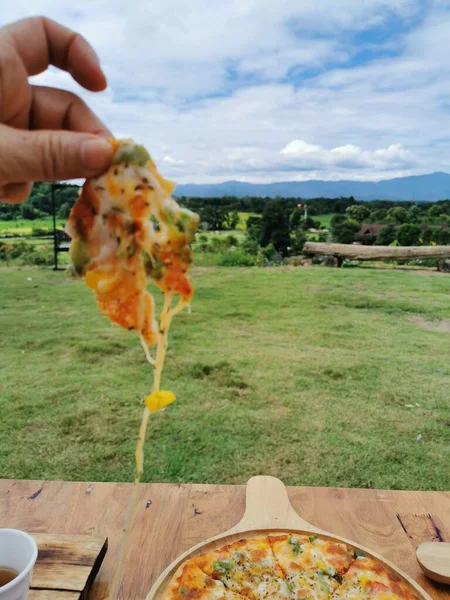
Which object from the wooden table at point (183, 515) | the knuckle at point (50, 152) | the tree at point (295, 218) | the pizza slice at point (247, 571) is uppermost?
the knuckle at point (50, 152)

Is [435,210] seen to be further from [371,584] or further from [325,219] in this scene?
[371,584]

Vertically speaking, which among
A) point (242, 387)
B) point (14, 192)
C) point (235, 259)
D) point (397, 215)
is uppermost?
point (14, 192)

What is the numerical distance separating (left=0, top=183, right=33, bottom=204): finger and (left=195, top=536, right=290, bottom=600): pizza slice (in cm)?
65

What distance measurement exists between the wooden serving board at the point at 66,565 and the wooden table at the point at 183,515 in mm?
48

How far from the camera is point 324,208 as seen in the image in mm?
5703

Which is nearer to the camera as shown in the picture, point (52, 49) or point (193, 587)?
point (193, 587)

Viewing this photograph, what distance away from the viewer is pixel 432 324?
4.13 metres

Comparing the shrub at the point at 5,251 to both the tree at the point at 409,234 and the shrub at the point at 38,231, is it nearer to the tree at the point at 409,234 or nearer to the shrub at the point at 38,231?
the shrub at the point at 38,231

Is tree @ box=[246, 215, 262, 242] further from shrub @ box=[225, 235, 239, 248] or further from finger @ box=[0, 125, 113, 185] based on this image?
finger @ box=[0, 125, 113, 185]

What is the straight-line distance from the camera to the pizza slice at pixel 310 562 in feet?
2.60

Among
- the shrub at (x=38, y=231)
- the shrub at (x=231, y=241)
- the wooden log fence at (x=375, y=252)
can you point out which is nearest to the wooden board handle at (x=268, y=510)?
the shrub at (x=38, y=231)

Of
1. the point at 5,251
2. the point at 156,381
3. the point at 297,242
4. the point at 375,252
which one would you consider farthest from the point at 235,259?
the point at 156,381

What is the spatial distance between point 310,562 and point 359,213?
5013 mm

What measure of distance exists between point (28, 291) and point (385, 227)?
3.36m
